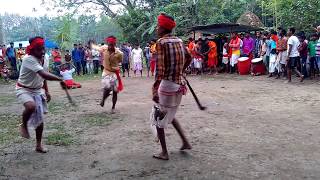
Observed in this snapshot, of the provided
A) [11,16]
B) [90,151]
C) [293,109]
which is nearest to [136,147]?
[90,151]

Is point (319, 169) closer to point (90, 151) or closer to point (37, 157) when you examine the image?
point (90, 151)

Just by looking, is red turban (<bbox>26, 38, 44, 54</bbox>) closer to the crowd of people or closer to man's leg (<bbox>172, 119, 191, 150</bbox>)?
man's leg (<bbox>172, 119, 191, 150</bbox>)

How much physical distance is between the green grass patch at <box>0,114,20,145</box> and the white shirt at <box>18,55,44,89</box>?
1286 millimetres

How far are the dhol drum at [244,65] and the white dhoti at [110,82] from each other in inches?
322

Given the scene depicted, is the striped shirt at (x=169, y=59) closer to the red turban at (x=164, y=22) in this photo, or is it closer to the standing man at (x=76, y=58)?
the red turban at (x=164, y=22)

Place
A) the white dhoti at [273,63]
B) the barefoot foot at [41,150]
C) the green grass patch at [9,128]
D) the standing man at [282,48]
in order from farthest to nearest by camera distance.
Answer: the white dhoti at [273,63]
the standing man at [282,48]
the green grass patch at [9,128]
the barefoot foot at [41,150]

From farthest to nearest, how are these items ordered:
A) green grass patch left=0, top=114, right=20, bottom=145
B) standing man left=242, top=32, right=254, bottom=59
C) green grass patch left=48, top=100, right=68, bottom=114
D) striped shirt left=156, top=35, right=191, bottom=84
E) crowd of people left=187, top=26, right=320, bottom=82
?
standing man left=242, top=32, right=254, bottom=59
crowd of people left=187, top=26, right=320, bottom=82
green grass patch left=48, top=100, right=68, bottom=114
green grass patch left=0, top=114, right=20, bottom=145
striped shirt left=156, top=35, right=191, bottom=84

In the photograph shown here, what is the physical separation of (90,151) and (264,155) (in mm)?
2336

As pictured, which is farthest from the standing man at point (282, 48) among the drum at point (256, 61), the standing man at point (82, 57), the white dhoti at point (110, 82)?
the standing man at point (82, 57)

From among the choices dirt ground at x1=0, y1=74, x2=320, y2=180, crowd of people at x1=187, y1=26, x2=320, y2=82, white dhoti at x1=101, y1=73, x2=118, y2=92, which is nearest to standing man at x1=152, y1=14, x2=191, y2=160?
dirt ground at x1=0, y1=74, x2=320, y2=180

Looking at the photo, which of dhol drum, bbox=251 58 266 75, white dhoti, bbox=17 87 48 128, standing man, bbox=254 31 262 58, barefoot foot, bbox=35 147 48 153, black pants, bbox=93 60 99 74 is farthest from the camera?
black pants, bbox=93 60 99 74

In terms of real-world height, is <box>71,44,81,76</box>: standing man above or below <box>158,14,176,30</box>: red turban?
below

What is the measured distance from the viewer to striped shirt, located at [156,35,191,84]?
460 centimetres

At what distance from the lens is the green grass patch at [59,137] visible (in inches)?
229
